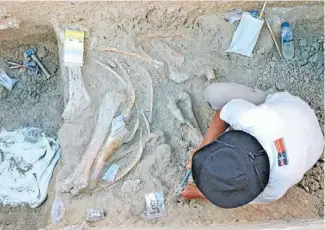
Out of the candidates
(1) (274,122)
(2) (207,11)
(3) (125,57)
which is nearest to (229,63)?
(2) (207,11)

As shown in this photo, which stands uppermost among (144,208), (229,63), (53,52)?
(229,63)

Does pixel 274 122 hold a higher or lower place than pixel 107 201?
higher

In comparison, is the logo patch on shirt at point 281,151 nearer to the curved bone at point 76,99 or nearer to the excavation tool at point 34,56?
the curved bone at point 76,99

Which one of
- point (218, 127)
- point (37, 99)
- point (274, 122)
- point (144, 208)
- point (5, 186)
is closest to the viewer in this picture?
point (274, 122)

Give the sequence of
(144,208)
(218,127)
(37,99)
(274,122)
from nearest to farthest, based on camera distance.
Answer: (274,122), (218,127), (144,208), (37,99)

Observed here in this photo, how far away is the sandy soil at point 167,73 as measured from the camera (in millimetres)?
3785

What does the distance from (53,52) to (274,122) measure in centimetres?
205

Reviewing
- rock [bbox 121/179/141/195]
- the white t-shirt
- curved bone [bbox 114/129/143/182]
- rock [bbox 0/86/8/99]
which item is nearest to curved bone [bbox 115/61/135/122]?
curved bone [bbox 114/129/143/182]

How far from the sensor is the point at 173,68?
414cm

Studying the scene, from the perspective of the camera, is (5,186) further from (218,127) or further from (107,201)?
(218,127)

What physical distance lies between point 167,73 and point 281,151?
1330 mm

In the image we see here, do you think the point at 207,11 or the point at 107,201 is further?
the point at 207,11

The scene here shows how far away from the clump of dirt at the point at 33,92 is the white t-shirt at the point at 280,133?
5.04 feet

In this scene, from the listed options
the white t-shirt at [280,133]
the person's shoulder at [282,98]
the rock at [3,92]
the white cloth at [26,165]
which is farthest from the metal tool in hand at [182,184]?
the rock at [3,92]
